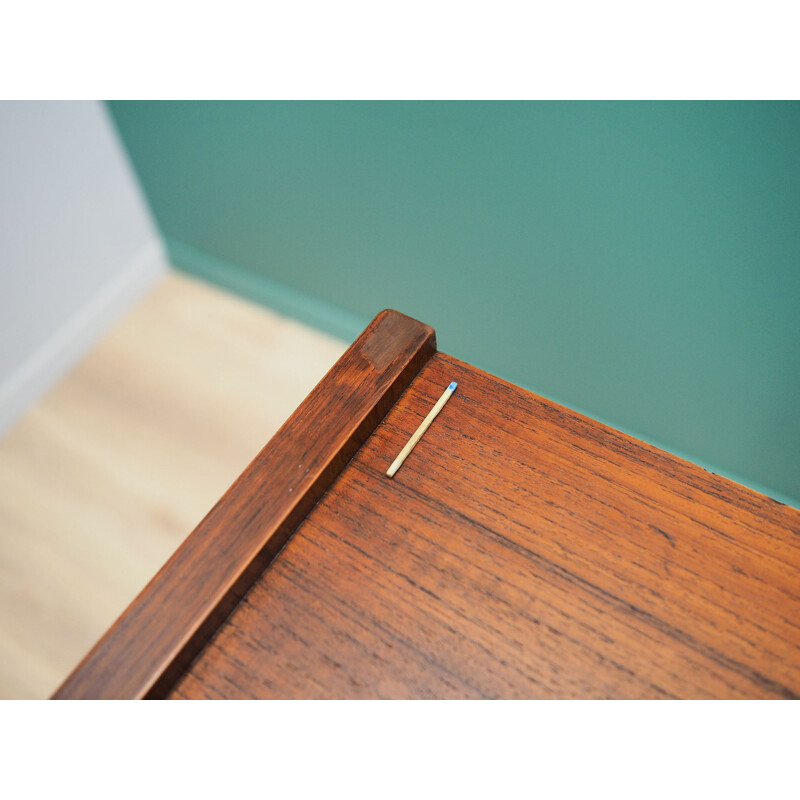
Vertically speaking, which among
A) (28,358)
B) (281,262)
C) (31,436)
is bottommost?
(31,436)

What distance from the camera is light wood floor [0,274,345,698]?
4.49 feet

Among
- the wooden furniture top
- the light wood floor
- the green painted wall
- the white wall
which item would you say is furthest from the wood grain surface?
the white wall

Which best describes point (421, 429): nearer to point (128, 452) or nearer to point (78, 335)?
point (128, 452)

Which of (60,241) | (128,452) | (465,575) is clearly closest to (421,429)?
(465,575)

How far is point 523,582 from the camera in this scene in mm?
532

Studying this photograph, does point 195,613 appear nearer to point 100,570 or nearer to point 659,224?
point 659,224

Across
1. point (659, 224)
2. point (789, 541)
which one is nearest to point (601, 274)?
point (659, 224)

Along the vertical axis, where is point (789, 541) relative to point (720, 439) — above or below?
below

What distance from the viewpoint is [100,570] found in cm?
141

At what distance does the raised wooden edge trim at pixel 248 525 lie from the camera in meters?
0.50

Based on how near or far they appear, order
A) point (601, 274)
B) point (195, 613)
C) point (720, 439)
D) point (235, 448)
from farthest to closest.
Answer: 1. point (235, 448)
2. point (720, 439)
3. point (601, 274)
4. point (195, 613)

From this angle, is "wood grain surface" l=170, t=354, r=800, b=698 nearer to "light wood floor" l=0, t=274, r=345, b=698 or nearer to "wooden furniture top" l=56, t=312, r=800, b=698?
"wooden furniture top" l=56, t=312, r=800, b=698

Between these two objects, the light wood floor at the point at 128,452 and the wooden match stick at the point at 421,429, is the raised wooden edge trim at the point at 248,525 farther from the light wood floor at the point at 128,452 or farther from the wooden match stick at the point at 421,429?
the light wood floor at the point at 128,452

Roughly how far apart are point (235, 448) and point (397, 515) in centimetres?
102
